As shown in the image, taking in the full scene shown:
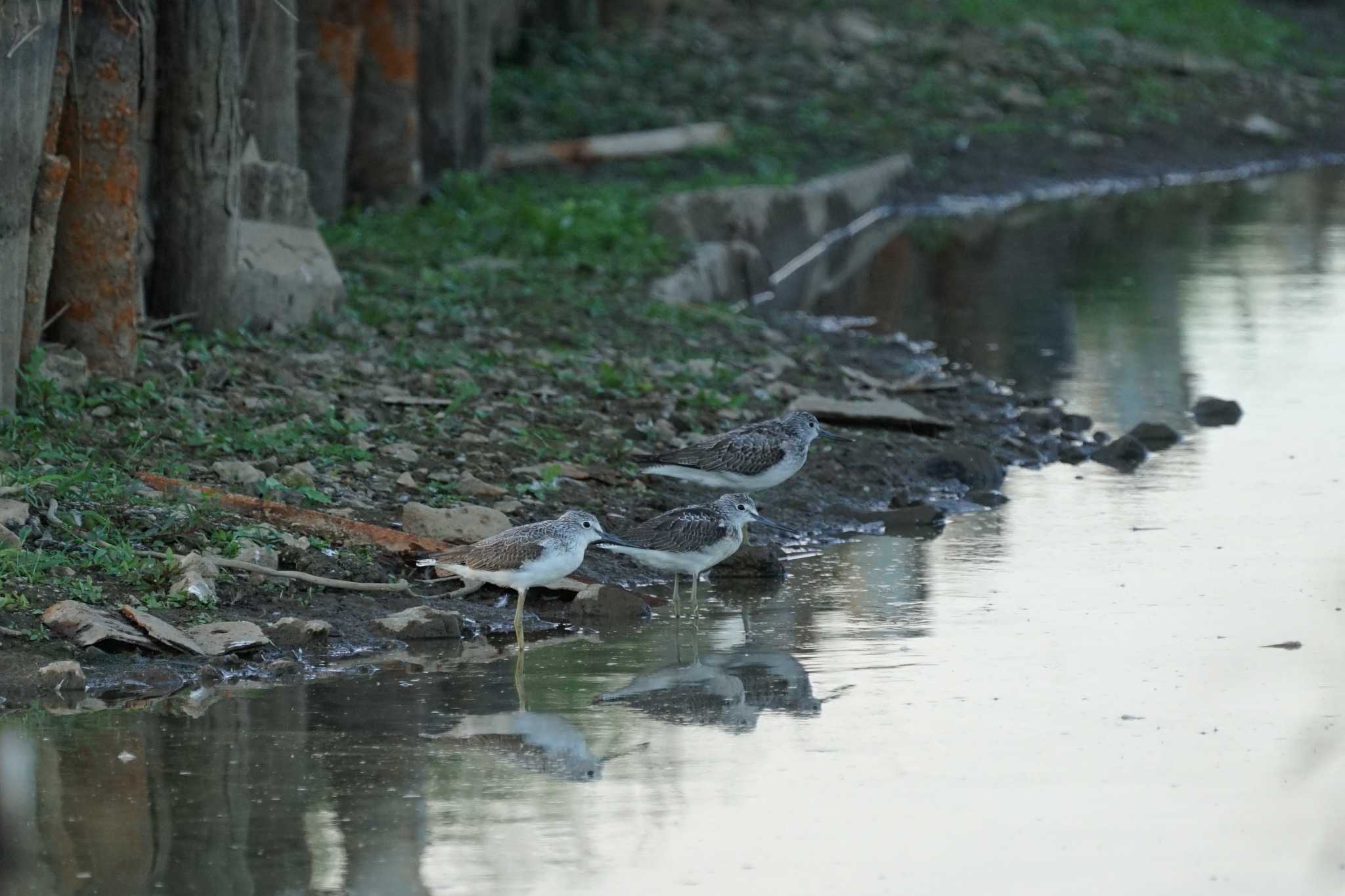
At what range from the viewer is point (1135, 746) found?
7.52 m

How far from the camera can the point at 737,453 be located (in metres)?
10.6

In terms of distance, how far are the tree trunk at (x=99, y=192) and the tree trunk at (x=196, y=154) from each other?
83cm

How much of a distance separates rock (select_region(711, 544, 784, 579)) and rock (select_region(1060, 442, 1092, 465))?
320 centimetres

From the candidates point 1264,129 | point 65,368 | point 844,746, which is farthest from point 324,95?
point 1264,129

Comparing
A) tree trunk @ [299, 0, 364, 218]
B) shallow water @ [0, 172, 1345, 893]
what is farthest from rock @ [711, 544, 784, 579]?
tree trunk @ [299, 0, 364, 218]

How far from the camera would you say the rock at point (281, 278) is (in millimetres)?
12961

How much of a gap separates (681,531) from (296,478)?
1954 millimetres

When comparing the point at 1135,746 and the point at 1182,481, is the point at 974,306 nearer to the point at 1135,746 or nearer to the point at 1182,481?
the point at 1182,481

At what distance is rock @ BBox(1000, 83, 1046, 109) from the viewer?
28.2 meters

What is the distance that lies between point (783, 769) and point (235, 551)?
9.70 feet

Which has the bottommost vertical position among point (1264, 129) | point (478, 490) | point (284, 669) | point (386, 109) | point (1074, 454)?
point (1074, 454)

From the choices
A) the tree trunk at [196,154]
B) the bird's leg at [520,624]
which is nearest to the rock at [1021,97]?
the tree trunk at [196,154]

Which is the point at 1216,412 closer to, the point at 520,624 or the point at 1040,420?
the point at 1040,420

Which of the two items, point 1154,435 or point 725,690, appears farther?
point 1154,435
